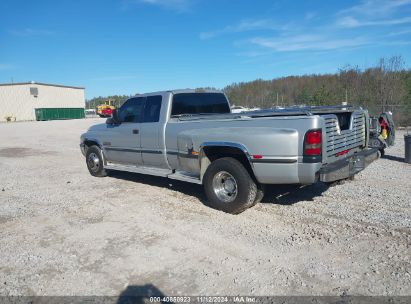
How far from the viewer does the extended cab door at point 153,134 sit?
6.65m

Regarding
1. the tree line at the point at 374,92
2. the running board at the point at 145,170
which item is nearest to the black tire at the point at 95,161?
the running board at the point at 145,170

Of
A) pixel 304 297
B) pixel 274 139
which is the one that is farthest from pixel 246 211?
pixel 304 297

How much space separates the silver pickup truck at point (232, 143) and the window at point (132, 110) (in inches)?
0.8

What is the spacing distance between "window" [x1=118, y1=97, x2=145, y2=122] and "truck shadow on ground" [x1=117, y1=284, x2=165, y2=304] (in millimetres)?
4257

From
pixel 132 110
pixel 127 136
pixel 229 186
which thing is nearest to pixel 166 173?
pixel 127 136

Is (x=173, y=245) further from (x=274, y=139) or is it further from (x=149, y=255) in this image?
(x=274, y=139)

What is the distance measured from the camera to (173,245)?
4.44 meters

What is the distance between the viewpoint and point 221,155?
5.83 m

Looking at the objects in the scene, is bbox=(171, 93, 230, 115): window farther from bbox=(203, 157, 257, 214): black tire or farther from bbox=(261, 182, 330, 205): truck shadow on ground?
bbox=(261, 182, 330, 205): truck shadow on ground

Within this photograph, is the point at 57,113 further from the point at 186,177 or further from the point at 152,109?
the point at 186,177

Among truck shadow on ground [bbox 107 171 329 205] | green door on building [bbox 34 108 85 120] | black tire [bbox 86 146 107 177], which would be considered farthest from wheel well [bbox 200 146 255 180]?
green door on building [bbox 34 108 85 120]

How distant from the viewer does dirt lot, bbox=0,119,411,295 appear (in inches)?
138

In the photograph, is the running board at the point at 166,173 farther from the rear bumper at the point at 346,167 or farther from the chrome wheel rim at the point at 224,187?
the rear bumper at the point at 346,167

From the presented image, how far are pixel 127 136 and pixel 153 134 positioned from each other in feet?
3.14
